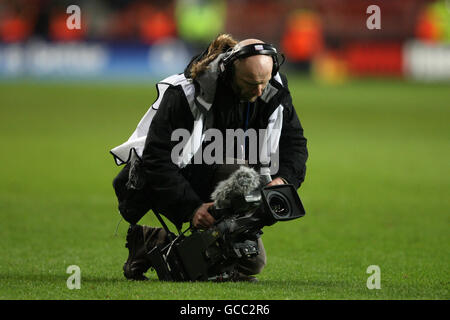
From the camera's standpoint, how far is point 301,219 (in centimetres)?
837

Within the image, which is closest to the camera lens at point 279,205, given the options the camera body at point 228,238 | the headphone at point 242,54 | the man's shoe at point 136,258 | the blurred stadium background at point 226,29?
the camera body at point 228,238

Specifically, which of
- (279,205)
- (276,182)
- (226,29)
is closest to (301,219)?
(276,182)

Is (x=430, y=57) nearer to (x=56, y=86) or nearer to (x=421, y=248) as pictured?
(x=56, y=86)

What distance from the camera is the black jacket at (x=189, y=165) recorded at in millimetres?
5102

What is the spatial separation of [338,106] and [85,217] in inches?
493

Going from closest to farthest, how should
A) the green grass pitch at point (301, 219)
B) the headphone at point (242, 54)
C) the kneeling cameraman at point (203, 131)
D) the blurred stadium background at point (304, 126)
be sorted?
the headphone at point (242, 54)
the kneeling cameraman at point (203, 131)
the green grass pitch at point (301, 219)
the blurred stadium background at point (304, 126)

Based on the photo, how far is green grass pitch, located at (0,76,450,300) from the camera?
5254 millimetres

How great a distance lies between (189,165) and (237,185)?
51cm

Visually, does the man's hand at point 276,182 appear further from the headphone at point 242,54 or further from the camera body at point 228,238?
the headphone at point 242,54

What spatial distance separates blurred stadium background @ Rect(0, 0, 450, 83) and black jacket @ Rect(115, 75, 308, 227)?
21692 millimetres

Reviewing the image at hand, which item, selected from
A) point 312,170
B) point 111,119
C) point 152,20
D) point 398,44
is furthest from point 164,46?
point 312,170

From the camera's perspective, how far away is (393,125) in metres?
16.6

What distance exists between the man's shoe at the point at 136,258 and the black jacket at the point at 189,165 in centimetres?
15

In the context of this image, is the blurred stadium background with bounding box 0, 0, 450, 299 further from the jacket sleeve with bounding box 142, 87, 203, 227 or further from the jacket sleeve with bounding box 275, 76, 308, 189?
the jacket sleeve with bounding box 275, 76, 308, 189
